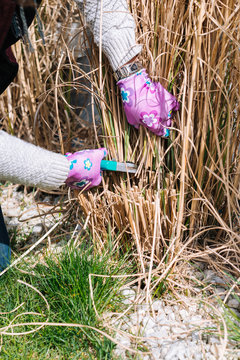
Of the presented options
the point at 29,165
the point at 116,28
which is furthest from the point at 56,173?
the point at 116,28

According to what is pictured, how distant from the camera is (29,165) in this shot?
0.96 m

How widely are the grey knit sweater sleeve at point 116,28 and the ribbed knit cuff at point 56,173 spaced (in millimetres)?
294

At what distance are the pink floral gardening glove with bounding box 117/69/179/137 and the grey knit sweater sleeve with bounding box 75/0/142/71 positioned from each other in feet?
0.20

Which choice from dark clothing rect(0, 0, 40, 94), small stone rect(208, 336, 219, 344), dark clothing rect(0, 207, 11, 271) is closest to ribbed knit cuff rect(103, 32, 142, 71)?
dark clothing rect(0, 0, 40, 94)

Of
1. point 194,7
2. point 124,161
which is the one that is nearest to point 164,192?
point 124,161

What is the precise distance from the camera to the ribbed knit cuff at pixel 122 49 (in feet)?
3.32

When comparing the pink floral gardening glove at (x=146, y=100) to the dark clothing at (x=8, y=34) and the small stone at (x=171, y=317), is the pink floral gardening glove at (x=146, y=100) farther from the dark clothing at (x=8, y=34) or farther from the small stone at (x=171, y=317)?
the small stone at (x=171, y=317)

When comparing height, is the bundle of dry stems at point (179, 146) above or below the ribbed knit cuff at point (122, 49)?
below

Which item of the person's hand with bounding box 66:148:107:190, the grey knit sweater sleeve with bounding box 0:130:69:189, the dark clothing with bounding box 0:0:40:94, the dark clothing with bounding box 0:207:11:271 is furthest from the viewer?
the dark clothing with bounding box 0:207:11:271

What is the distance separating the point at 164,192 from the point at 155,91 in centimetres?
28

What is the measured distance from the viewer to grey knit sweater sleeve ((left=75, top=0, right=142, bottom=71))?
1.01 m

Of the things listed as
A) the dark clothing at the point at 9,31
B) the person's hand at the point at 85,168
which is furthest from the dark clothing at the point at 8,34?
the person's hand at the point at 85,168

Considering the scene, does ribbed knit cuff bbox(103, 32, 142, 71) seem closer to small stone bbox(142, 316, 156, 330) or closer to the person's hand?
the person's hand

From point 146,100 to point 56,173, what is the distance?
0.31 m
